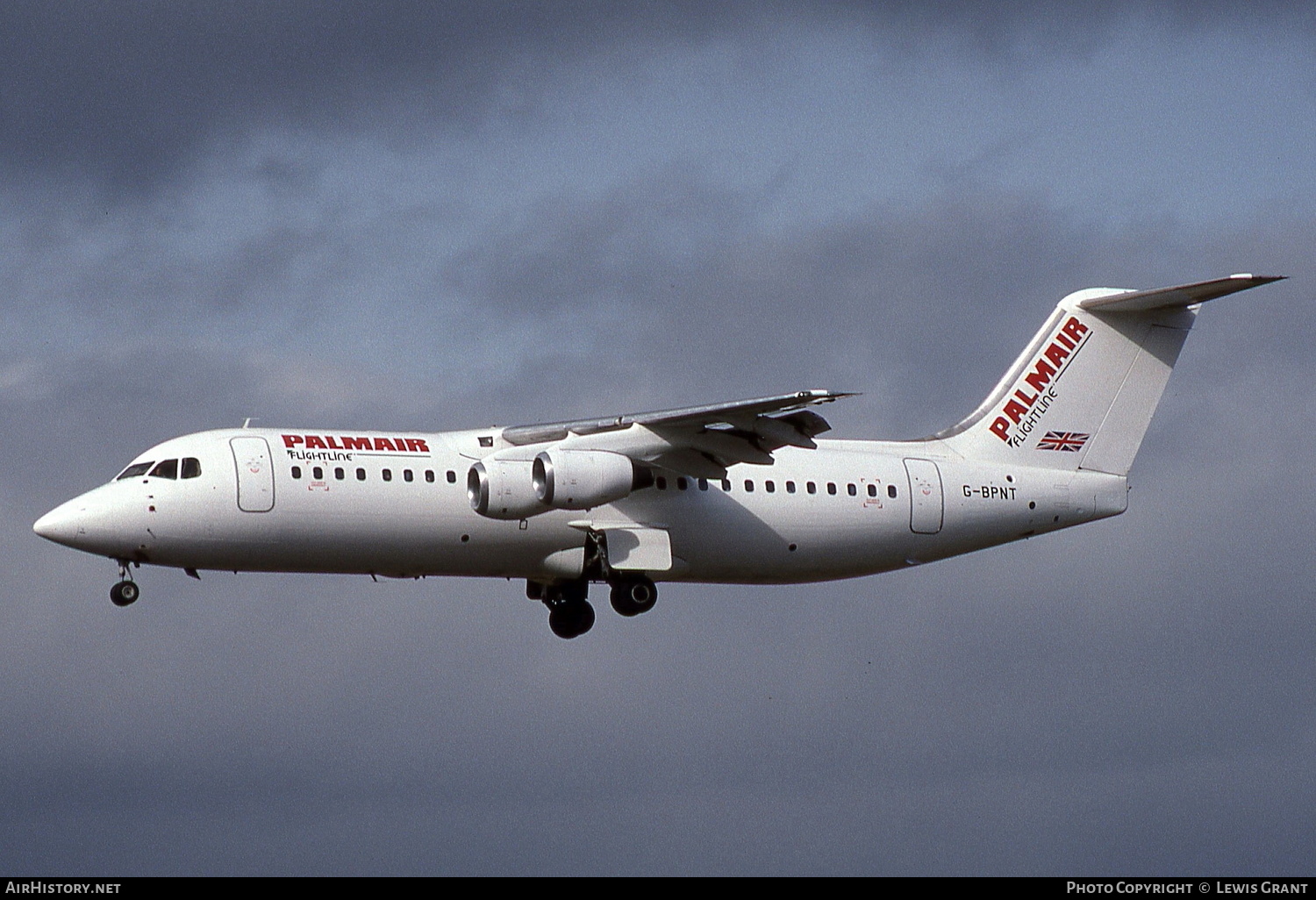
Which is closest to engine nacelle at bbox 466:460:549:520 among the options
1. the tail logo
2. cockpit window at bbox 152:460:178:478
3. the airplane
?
the airplane

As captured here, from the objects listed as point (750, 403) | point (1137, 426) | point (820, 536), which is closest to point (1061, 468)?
point (1137, 426)

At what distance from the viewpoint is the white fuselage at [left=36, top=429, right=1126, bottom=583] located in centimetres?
2969

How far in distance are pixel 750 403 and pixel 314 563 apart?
608cm

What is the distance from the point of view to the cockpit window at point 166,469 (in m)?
29.9

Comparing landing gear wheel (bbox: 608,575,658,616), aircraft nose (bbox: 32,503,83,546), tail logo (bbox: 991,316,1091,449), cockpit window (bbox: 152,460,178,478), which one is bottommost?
landing gear wheel (bbox: 608,575,658,616)

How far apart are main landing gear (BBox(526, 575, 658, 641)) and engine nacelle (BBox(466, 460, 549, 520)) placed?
2222 mm

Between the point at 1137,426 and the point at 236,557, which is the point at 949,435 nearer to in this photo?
the point at 1137,426

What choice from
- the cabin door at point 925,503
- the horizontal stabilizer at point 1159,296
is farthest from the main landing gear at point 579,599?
the horizontal stabilizer at point 1159,296

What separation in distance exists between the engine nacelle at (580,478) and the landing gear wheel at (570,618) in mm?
2931

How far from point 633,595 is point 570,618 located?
147cm

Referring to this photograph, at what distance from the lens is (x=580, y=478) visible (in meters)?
30.0

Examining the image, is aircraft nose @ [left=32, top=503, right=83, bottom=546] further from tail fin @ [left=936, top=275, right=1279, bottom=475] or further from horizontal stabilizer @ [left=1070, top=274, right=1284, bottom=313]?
horizontal stabilizer @ [left=1070, top=274, right=1284, bottom=313]

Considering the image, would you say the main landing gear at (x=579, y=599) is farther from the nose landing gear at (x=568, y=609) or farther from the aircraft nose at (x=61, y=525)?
the aircraft nose at (x=61, y=525)

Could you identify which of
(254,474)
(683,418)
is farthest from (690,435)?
(254,474)
